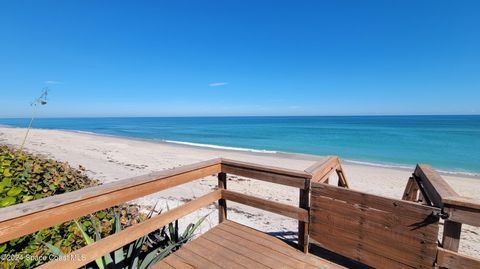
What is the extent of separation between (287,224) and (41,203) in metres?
4.45

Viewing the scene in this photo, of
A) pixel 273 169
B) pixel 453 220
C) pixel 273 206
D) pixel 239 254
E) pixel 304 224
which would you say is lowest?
pixel 239 254

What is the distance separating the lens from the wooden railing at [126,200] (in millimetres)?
1394

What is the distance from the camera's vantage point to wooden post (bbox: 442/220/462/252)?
178cm

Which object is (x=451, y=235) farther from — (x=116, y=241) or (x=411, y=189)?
(x=116, y=241)

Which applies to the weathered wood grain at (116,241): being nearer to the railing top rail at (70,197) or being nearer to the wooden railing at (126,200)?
the wooden railing at (126,200)

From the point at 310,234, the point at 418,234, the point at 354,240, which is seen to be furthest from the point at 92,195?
the point at 418,234

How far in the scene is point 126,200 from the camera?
1.99 meters

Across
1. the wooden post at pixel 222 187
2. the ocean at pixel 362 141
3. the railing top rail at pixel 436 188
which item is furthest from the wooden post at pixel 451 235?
the ocean at pixel 362 141

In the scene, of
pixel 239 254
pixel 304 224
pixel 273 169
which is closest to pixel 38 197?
pixel 239 254

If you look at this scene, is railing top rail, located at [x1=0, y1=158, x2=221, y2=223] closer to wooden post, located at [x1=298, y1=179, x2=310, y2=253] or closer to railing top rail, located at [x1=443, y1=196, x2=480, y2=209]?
wooden post, located at [x1=298, y1=179, x2=310, y2=253]

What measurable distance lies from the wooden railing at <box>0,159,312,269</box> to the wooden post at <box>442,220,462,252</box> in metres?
1.12

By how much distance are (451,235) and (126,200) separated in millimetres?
2618

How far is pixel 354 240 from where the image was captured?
231 cm

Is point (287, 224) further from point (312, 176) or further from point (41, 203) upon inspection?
point (41, 203)
